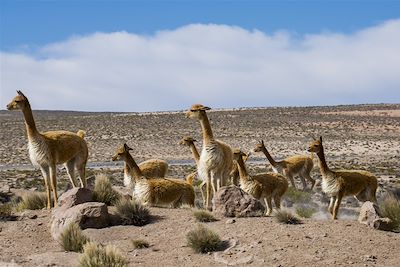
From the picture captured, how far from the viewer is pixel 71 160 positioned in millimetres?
13008

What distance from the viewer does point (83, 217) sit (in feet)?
37.1

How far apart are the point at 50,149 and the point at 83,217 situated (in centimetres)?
156

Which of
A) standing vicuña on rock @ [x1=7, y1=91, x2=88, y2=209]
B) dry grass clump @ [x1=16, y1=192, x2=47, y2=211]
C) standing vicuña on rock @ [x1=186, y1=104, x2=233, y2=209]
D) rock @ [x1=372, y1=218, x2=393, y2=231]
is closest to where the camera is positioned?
rock @ [x1=372, y1=218, x2=393, y2=231]

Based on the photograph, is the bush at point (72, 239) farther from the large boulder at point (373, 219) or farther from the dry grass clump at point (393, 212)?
the dry grass clump at point (393, 212)

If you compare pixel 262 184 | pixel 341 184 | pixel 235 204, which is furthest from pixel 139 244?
pixel 341 184

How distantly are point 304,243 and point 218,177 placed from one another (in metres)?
2.99

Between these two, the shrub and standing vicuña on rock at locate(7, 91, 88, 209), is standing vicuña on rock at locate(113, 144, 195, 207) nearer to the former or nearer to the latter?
standing vicuña on rock at locate(7, 91, 88, 209)

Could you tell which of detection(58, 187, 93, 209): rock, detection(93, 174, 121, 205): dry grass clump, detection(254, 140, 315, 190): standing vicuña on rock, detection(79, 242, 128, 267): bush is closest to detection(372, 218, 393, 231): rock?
detection(79, 242, 128, 267): bush

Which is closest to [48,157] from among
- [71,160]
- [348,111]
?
[71,160]

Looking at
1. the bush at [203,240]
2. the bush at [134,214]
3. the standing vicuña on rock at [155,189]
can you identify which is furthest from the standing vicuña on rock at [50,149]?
the bush at [203,240]

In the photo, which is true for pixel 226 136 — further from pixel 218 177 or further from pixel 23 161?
pixel 218 177

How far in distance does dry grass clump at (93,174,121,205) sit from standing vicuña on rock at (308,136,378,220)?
163 inches

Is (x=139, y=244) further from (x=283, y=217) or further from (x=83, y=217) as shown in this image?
(x=283, y=217)

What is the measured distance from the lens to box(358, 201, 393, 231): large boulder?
35.6ft
